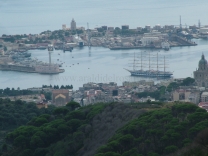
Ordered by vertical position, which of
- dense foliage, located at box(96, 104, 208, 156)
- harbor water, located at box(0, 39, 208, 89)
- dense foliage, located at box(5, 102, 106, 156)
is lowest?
harbor water, located at box(0, 39, 208, 89)

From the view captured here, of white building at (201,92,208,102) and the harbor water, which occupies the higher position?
white building at (201,92,208,102)

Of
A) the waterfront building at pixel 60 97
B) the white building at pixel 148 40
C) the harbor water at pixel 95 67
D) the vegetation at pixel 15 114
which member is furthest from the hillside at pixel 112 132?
Answer: the white building at pixel 148 40

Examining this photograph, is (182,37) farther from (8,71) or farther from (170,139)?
(170,139)

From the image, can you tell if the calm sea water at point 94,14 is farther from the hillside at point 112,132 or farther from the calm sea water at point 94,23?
the hillside at point 112,132

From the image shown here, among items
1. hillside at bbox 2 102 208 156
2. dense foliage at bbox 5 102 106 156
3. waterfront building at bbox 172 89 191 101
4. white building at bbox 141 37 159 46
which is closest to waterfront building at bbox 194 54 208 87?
waterfront building at bbox 172 89 191 101

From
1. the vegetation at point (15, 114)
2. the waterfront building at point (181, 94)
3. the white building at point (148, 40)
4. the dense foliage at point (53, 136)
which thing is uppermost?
the dense foliage at point (53, 136)

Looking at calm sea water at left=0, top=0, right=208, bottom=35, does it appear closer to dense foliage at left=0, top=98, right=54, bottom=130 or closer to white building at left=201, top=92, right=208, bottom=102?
white building at left=201, top=92, right=208, bottom=102
